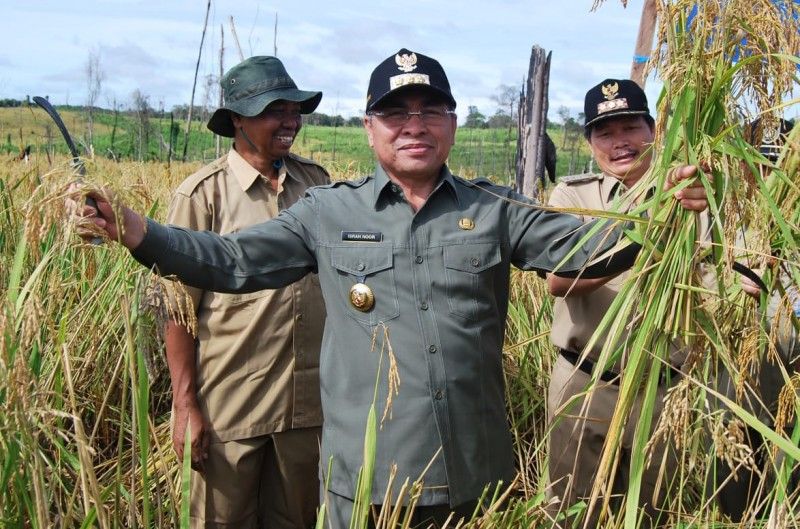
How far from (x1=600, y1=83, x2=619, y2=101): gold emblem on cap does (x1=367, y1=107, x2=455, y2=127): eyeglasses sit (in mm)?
956

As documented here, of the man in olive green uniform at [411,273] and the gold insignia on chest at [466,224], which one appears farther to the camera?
the gold insignia on chest at [466,224]

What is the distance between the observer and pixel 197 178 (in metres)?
2.73

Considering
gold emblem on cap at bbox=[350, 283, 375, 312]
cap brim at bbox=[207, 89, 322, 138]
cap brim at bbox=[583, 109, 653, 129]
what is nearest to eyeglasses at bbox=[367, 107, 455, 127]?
gold emblem on cap at bbox=[350, 283, 375, 312]

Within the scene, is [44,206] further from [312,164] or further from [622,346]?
[312,164]

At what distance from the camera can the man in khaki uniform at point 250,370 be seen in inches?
106

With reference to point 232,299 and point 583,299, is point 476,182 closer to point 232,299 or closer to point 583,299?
point 583,299

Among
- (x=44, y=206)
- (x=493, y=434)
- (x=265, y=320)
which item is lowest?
(x=493, y=434)

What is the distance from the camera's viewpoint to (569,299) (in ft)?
9.33

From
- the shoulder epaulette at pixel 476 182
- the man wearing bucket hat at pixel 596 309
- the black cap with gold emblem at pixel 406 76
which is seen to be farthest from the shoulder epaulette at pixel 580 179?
the black cap with gold emblem at pixel 406 76

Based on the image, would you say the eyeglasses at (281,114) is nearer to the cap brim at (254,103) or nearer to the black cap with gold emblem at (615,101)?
the cap brim at (254,103)

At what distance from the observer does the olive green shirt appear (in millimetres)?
2059

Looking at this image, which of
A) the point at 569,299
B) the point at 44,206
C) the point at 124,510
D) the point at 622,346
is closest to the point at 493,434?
the point at 622,346

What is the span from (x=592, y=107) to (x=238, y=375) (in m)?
1.51

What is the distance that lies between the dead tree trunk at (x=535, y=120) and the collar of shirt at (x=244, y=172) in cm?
294
